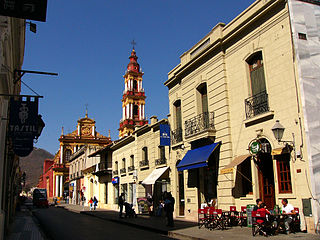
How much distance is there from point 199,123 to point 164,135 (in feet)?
12.8

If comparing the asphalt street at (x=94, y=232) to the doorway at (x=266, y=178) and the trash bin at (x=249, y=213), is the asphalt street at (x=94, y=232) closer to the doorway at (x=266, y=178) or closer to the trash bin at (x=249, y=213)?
the trash bin at (x=249, y=213)

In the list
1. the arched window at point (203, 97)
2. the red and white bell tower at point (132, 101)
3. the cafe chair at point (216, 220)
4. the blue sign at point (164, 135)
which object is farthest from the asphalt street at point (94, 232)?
the red and white bell tower at point (132, 101)

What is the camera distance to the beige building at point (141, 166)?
889 inches

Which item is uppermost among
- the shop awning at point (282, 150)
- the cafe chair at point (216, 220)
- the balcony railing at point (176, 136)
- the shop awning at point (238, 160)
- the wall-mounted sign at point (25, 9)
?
the wall-mounted sign at point (25, 9)

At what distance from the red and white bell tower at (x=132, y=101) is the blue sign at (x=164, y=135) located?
47.3 meters

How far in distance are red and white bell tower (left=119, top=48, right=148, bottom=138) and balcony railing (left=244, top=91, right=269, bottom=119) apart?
54.6 meters

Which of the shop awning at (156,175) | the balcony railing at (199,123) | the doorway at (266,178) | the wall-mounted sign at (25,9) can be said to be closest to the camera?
the wall-mounted sign at (25,9)

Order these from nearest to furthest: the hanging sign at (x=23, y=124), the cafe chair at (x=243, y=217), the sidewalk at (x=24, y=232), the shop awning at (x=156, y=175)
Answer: the hanging sign at (x=23, y=124)
the sidewalk at (x=24, y=232)
the cafe chair at (x=243, y=217)
the shop awning at (x=156, y=175)

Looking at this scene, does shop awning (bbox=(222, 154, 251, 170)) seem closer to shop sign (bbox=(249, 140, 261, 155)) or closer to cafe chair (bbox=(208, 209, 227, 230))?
shop sign (bbox=(249, 140, 261, 155))

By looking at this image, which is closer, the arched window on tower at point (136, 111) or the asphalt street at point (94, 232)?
the asphalt street at point (94, 232)

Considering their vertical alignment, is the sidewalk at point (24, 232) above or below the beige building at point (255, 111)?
below

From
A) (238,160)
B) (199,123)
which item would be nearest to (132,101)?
(199,123)

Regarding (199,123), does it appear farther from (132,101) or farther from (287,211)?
(132,101)

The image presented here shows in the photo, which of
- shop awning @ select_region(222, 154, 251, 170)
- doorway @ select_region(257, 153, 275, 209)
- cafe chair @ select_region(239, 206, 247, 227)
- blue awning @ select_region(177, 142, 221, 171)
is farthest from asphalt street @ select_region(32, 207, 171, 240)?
doorway @ select_region(257, 153, 275, 209)
